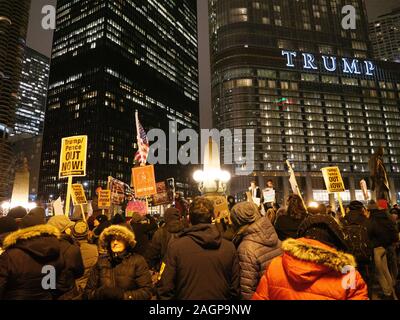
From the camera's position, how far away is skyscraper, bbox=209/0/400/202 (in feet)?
356

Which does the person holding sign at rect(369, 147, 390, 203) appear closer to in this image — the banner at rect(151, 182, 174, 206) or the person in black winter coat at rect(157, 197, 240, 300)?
the banner at rect(151, 182, 174, 206)

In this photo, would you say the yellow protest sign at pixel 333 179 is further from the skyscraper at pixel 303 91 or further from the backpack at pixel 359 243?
the skyscraper at pixel 303 91

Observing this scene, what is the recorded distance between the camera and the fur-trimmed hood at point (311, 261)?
7.43ft

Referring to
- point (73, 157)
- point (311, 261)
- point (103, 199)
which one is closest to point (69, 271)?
point (311, 261)

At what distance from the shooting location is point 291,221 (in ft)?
17.4

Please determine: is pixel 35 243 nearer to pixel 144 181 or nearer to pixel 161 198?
pixel 144 181

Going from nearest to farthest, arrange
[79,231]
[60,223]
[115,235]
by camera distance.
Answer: [115,235] → [79,231] → [60,223]

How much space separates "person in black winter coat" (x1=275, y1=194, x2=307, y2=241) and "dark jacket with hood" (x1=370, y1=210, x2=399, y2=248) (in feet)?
7.98

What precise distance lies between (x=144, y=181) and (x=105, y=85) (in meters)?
114

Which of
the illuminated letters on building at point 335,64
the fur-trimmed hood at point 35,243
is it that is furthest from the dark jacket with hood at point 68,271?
the illuminated letters on building at point 335,64

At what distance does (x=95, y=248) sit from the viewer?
545 cm

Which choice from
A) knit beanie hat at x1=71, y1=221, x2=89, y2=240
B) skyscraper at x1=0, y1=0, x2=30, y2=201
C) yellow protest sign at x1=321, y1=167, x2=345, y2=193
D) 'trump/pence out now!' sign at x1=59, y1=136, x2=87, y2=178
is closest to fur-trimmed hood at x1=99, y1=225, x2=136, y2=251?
knit beanie hat at x1=71, y1=221, x2=89, y2=240

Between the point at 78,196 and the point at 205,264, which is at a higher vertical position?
the point at 78,196
